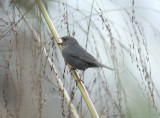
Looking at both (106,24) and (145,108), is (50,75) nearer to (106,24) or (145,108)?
(106,24)

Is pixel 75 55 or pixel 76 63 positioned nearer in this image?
pixel 76 63

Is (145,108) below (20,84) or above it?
below

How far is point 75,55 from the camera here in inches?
113

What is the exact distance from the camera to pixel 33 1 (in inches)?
69.6

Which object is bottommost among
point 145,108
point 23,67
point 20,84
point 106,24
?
point 145,108

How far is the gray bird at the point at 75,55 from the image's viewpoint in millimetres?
2721

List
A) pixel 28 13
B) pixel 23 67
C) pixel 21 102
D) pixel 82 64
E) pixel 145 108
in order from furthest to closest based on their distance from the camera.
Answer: pixel 82 64 → pixel 28 13 → pixel 23 67 → pixel 21 102 → pixel 145 108

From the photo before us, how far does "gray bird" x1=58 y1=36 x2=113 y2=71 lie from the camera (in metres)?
2.72

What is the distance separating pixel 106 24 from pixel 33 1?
1.83 ft

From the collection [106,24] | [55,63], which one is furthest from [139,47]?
[55,63]

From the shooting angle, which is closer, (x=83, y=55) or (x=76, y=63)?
(x=76, y=63)

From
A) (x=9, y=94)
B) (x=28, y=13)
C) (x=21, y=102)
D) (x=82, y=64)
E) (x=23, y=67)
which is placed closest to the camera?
(x=21, y=102)

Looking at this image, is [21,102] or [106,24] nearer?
[21,102]

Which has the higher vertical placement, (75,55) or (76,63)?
(75,55)
